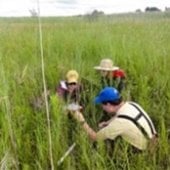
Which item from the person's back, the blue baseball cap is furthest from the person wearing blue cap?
the person's back

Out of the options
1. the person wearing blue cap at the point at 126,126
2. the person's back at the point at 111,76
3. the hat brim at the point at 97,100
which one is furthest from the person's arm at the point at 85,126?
A: the person's back at the point at 111,76

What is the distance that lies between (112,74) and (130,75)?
0.93ft

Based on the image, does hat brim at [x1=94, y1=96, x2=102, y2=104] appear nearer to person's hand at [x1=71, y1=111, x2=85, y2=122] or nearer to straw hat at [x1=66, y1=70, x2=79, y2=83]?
person's hand at [x1=71, y1=111, x2=85, y2=122]

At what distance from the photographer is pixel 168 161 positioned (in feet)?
8.89

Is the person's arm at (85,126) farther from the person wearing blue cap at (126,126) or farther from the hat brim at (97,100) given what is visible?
the hat brim at (97,100)

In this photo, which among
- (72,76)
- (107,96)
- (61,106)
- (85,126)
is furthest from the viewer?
(72,76)

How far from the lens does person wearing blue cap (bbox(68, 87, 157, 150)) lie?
283 cm

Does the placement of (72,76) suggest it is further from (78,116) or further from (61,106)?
(61,106)

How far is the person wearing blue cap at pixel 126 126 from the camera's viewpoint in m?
→ 2.83

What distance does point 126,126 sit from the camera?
114 inches

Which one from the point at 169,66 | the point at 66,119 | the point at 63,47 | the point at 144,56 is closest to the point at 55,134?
the point at 66,119

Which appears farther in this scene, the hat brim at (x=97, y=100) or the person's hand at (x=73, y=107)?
the hat brim at (x=97, y=100)

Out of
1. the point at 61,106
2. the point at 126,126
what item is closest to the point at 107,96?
the point at 126,126

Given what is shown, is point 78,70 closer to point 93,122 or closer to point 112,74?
point 112,74
